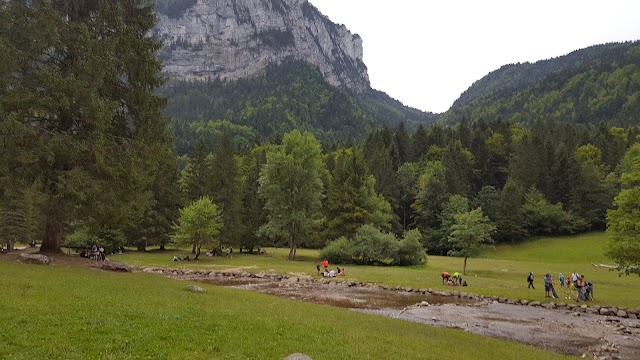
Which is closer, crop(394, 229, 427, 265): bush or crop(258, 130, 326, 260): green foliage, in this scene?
crop(394, 229, 427, 265): bush

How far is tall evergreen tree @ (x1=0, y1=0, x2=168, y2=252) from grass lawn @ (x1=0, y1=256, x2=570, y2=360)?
521 centimetres

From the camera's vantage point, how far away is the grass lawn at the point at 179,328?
1040 cm

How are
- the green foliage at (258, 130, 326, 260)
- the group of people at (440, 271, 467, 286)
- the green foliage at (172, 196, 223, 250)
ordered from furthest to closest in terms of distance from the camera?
the green foliage at (258, 130, 326, 260), the green foliage at (172, 196, 223, 250), the group of people at (440, 271, 467, 286)

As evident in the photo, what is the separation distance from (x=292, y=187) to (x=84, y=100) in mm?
36433

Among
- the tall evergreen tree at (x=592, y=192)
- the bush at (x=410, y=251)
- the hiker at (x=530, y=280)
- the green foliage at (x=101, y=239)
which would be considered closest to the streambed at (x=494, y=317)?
the hiker at (x=530, y=280)

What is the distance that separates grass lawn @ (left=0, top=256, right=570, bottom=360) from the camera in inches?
409

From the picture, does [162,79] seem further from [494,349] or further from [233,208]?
[233,208]

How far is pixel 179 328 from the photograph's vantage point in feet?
41.1

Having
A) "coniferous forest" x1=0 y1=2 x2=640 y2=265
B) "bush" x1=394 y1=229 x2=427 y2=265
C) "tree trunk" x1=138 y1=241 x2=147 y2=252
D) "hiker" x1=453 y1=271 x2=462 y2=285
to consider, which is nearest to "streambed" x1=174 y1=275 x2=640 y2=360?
"hiker" x1=453 y1=271 x2=462 y2=285

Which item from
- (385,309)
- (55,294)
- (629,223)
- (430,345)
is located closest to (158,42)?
(55,294)

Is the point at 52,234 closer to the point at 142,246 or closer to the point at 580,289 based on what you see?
the point at 580,289

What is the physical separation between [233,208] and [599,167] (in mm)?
83896

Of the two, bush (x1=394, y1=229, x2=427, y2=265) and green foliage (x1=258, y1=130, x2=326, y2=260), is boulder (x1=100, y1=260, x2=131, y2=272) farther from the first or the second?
bush (x1=394, y1=229, x2=427, y2=265)

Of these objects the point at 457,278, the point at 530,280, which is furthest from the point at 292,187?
the point at 530,280
